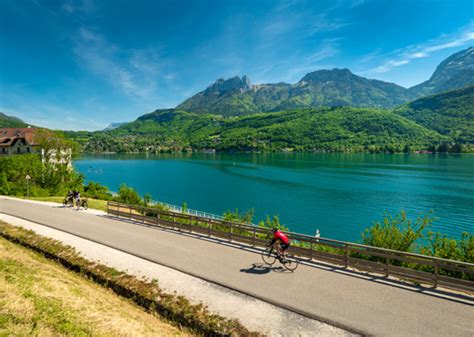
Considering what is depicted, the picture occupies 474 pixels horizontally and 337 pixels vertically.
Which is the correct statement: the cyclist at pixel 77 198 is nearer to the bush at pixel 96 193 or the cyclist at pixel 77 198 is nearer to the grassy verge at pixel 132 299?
the grassy verge at pixel 132 299

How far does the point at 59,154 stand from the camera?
60.0 meters

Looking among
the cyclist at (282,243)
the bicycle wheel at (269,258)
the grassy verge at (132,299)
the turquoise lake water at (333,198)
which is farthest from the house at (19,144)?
the cyclist at (282,243)

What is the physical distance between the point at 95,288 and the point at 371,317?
40.1 feet

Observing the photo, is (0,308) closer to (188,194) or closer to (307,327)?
(307,327)

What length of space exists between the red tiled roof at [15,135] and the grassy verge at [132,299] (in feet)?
218

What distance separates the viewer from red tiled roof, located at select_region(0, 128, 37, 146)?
69.0 metres

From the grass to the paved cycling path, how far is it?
3498 mm

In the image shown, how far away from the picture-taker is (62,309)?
32.2 ft

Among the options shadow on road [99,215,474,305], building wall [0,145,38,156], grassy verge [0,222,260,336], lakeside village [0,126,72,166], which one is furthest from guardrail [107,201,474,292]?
building wall [0,145,38,156]

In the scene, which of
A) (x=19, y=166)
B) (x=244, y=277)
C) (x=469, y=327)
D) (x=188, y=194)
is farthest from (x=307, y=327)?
(x=188, y=194)

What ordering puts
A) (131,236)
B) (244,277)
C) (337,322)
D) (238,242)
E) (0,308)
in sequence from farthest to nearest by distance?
(131,236)
(238,242)
(244,277)
(337,322)
(0,308)

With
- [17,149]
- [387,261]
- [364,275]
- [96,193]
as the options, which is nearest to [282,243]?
[364,275]

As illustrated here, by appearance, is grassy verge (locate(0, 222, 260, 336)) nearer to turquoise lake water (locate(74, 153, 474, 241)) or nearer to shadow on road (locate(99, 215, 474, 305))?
shadow on road (locate(99, 215, 474, 305))

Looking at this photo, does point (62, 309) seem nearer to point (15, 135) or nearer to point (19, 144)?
point (19, 144)
